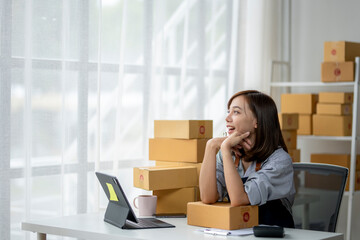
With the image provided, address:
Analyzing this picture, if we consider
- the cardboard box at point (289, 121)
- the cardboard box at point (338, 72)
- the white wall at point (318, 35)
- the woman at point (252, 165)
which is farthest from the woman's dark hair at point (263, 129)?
the white wall at point (318, 35)

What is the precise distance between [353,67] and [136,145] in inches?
62.2

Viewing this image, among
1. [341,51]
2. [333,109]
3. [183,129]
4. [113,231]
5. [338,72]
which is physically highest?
[341,51]

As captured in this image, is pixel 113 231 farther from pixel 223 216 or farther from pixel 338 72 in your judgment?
pixel 338 72

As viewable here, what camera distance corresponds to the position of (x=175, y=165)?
264 centimetres

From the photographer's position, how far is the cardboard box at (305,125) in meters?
4.13

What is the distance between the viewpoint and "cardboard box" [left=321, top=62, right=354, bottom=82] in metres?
3.88

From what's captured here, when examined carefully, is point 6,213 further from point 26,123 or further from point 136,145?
point 136,145

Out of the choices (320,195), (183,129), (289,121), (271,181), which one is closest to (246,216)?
(271,181)

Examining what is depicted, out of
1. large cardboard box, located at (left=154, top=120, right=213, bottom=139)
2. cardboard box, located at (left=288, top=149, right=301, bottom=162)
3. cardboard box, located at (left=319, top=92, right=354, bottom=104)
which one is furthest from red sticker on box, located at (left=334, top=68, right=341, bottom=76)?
large cardboard box, located at (left=154, top=120, right=213, bottom=139)

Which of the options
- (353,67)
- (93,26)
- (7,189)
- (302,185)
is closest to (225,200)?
(302,185)

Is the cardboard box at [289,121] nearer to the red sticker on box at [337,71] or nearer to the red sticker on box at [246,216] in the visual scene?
the red sticker on box at [337,71]

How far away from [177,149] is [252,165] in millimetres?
459

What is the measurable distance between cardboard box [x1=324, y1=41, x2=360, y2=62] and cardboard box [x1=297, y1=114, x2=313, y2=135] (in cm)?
44

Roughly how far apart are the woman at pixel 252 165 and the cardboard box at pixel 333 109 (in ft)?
5.93
